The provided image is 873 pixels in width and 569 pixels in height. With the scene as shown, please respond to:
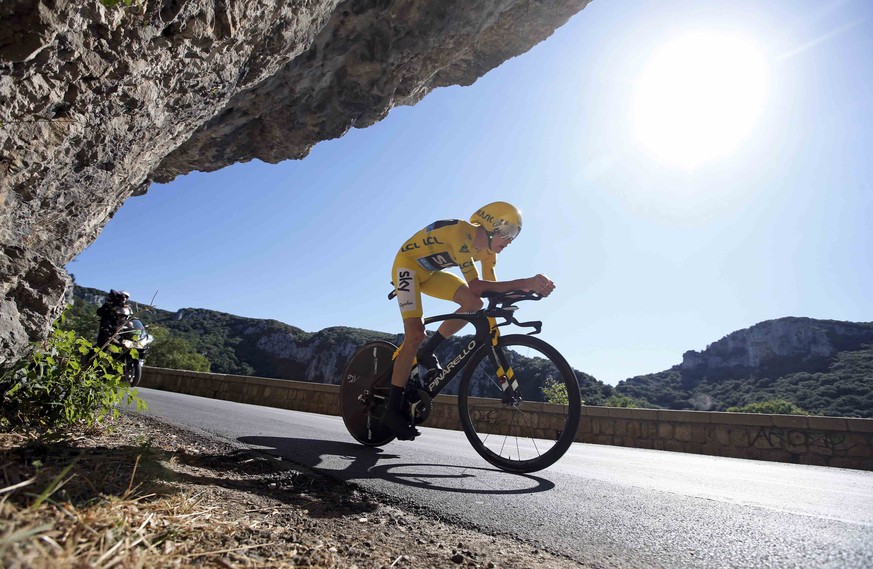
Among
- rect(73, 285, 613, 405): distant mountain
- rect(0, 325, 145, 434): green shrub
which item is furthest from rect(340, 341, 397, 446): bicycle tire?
rect(73, 285, 613, 405): distant mountain

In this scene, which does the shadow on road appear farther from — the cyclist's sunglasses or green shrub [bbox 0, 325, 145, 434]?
the cyclist's sunglasses

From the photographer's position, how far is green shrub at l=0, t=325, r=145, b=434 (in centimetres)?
255

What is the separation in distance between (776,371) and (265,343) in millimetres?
90371

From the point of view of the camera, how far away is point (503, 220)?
11.1 feet

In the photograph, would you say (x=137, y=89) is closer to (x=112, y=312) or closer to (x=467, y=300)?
(x=467, y=300)

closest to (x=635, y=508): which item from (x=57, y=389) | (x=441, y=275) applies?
(x=441, y=275)

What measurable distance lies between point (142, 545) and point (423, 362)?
99.1 inches

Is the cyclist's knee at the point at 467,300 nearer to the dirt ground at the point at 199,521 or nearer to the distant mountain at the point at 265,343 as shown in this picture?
the dirt ground at the point at 199,521

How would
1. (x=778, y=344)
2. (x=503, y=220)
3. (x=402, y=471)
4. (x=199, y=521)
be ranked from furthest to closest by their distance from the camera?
1. (x=778, y=344)
2. (x=503, y=220)
3. (x=402, y=471)
4. (x=199, y=521)

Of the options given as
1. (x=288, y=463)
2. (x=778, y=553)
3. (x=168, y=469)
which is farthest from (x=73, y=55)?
(x=778, y=553)

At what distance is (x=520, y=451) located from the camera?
10.9 feet

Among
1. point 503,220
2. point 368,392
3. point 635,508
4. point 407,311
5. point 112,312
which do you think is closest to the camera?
point 635,508

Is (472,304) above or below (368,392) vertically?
above

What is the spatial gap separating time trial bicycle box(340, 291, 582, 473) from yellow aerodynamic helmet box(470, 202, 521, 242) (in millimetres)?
525
